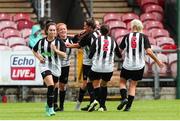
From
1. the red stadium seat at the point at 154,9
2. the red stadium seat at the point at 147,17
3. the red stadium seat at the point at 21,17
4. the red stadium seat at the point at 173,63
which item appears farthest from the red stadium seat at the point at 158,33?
the red stadium seat at the point at 21,17

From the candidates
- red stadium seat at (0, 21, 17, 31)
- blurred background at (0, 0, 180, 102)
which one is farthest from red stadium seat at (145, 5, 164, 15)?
red stadium seat at (0, 21, 17, 31)

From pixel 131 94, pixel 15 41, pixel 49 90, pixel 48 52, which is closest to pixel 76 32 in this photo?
pixel 15 41

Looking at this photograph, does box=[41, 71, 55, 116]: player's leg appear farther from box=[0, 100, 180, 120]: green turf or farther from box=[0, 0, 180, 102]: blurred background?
box=[0, 0, 180, 102]: blurred background

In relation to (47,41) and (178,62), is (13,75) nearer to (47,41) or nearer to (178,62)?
(178,62)

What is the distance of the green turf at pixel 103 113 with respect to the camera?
1759cm

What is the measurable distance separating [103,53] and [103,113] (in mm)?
1406

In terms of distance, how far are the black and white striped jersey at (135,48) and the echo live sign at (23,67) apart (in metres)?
6.20

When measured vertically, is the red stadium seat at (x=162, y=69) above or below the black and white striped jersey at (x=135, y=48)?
below

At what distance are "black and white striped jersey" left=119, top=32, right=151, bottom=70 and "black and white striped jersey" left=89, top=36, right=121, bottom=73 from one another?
227mm

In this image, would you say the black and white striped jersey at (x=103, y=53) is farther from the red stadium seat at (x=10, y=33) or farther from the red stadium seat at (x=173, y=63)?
the red stadium seat at (x=10, y=33)

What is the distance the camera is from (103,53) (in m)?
19.6

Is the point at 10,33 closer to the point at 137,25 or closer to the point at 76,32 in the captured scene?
the point at 76,32

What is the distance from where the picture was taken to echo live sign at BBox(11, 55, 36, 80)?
82.9 feet

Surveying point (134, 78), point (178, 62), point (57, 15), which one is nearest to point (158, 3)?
point (57, 15)
